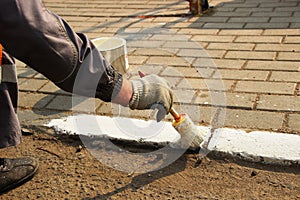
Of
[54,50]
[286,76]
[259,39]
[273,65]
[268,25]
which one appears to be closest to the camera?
[54,50]

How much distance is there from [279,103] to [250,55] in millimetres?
1086

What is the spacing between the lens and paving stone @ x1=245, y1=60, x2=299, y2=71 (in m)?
3.97

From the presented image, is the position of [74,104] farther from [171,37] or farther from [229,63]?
[171,37]

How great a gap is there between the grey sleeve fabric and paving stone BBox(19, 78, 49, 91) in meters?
1.89

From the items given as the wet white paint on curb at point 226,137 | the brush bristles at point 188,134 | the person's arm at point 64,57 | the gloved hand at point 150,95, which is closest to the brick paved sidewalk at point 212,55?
the wet white paint on curb at point 226,137

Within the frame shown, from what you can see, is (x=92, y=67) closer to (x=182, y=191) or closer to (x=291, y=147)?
(x=182, y=191)

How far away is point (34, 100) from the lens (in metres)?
3.81

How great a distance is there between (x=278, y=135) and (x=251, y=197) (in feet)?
2.08

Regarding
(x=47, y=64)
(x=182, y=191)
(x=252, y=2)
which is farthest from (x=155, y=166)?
(x=252, y=2)

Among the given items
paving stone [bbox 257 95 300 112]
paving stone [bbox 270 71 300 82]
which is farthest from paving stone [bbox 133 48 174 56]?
paving stone [bbox 257 95 300 112]

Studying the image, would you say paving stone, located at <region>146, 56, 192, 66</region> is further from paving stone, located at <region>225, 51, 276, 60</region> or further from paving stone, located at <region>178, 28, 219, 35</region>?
paving stone, located at <region>178, 28, 219, 35</region>

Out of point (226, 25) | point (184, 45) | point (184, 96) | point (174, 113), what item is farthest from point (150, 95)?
point (226, 25)

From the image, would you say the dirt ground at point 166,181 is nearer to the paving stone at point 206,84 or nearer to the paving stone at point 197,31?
the paving stone at point 206,84

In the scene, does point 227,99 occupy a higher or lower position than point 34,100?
lower
